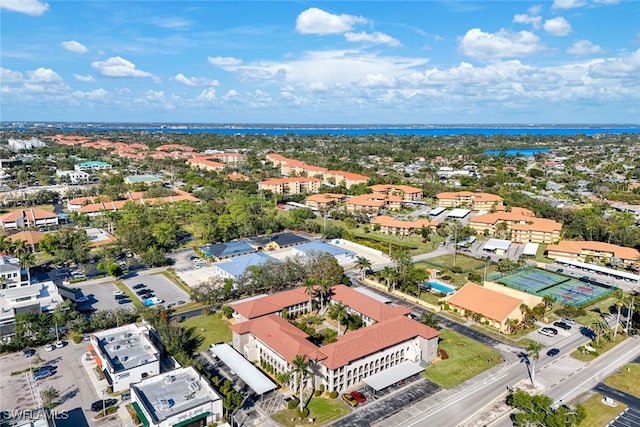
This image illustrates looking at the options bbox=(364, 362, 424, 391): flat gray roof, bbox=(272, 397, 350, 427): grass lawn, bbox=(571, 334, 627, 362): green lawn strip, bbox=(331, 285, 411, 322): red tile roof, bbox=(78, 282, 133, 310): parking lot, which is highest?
bbox=(331, 285, 411, 322): red tile roof

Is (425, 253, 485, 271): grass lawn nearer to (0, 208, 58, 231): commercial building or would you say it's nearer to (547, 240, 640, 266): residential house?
(547, 240, 640, 266): residential house

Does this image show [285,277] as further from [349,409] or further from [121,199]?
[121,199]

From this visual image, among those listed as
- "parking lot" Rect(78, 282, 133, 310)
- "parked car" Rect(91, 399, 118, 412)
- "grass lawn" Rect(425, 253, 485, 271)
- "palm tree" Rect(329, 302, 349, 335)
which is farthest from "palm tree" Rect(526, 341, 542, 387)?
"parking lot" Rect(78, 282, 133, 310)

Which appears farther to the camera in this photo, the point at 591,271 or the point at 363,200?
the point at 363,200

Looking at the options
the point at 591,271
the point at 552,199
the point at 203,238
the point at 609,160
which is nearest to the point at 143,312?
the point at 203,238

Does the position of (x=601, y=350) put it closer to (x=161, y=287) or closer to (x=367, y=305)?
(x=367, y=305)

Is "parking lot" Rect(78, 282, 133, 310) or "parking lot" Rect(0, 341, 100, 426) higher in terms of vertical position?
"parking lot" Rect(78, 282, 133, 310)
